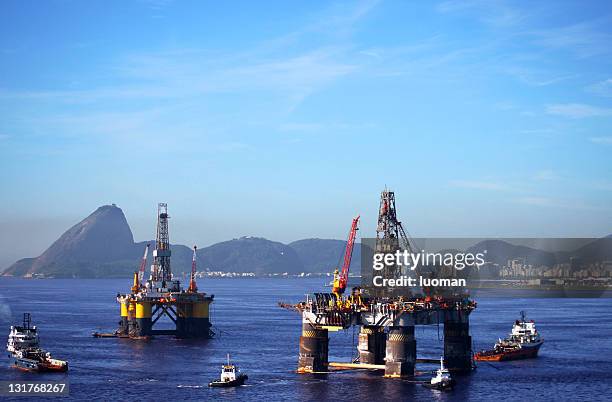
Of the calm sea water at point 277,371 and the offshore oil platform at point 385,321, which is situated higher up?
the offshore oil platform at point 385,321

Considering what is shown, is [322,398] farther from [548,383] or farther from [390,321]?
[548,383]

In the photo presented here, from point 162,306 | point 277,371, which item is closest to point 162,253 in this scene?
point 162,306

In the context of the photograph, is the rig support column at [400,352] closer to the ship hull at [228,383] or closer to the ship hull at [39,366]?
the ship hull at [228,383]

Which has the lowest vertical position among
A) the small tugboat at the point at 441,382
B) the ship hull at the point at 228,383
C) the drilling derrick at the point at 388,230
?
the ship hull at the point at 228,383

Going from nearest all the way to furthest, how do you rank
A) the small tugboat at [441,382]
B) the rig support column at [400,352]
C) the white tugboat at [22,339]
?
1. the small tugboat at [441,382]
2. the rig support column at [400,352]
3. the white tugboat at [22,339]

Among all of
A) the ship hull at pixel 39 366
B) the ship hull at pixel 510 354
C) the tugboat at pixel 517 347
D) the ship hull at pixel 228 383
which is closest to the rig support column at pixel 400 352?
the ship hull at pixel 228 383

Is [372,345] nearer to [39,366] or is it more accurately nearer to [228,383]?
[228,383]

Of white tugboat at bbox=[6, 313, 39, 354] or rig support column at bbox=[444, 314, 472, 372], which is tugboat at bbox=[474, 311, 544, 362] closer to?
rig support column at bbox=[444, 314, 472, 372]

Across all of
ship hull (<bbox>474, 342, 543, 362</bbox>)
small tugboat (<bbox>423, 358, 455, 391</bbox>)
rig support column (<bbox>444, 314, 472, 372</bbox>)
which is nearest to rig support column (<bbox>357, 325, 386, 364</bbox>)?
rig support column (<bbox>444, 314, 472, 372</bbox>)
